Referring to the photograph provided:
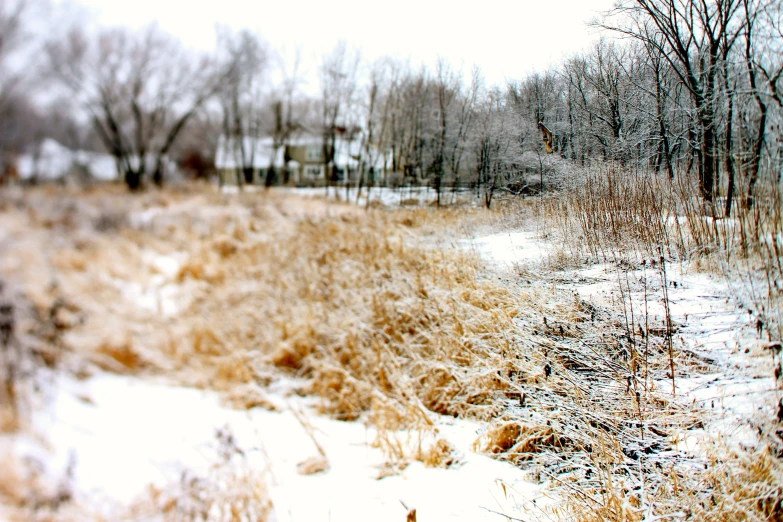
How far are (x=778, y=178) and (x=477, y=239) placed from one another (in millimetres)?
647

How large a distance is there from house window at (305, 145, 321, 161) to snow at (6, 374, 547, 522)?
52.0 inches

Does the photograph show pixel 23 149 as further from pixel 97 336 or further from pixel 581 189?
pixel 581 189

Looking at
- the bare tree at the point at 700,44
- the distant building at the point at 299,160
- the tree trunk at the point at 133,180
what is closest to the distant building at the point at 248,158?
the distant building at the point at 299,160

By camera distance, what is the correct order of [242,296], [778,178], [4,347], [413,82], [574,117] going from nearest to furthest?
[778,178] < [574,117] < [413,82] < [4,347] < [242,296]

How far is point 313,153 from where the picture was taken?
8.57ft

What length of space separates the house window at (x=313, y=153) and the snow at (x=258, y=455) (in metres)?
1.32

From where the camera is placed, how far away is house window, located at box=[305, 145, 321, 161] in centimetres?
254

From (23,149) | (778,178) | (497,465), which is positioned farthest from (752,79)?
(23,149)

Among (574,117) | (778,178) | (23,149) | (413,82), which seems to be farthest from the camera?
(23,149)

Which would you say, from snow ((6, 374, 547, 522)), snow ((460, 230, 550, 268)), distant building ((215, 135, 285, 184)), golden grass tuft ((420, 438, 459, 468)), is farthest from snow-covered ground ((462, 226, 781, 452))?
distant building ((215, 135, 285, 184))

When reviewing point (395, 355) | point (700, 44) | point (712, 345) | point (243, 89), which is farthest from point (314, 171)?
point (712, 345)

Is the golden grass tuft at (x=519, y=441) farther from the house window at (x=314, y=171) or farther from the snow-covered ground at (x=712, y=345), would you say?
the house window at (x=314, y=171)

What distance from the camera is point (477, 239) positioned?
124cm

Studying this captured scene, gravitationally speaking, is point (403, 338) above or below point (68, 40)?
below
